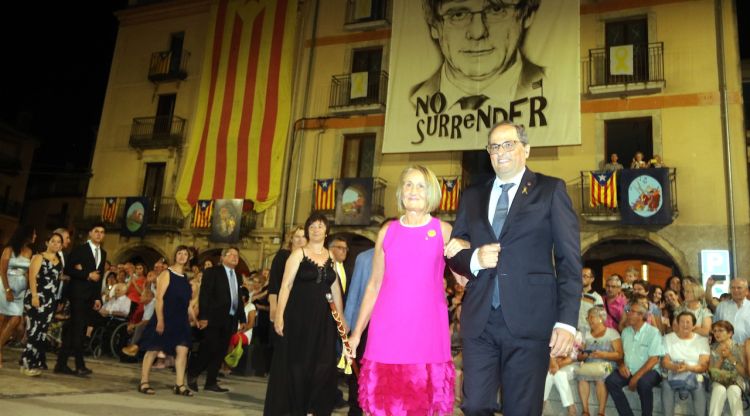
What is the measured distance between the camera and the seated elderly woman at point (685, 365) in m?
6.32

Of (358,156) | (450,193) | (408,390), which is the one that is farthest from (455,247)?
(358,156)

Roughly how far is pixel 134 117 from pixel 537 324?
2182 cm

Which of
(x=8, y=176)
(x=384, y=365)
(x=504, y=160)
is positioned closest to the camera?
(x=504, y=160)

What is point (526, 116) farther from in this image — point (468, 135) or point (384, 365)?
point (384, 365)

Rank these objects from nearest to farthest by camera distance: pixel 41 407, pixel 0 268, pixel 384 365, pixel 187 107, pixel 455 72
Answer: pixel 384 365, pixel 41 407, pixel 0 268, pixel 455 72, pixel 187 107

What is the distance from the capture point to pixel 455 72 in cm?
1502

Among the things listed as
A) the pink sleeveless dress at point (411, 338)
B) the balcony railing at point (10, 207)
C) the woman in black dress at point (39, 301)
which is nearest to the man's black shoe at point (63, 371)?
the woman in black dress at point (39, 301)

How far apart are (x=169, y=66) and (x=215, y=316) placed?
53.4 feet

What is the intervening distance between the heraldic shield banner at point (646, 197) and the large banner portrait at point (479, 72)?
6.13 feet

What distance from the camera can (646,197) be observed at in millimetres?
13609

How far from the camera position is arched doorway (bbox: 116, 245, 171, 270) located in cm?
2025

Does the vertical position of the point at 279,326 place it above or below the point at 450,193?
below

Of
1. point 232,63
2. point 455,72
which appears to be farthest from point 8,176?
point 455,72

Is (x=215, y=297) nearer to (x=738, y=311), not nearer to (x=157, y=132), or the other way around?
(x=738, y=311)
